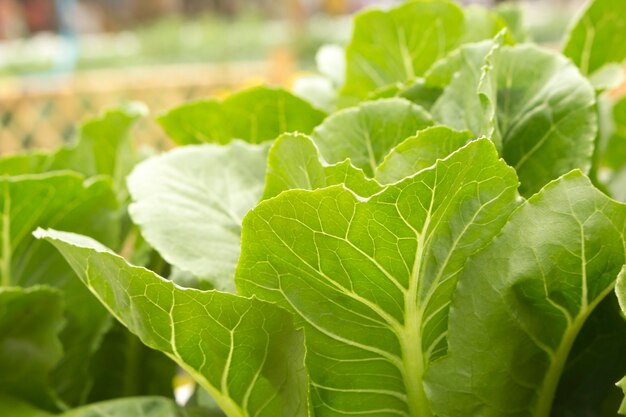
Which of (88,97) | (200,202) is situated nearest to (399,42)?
(200,202)

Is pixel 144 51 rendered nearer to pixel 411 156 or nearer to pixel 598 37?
pixel 598 37

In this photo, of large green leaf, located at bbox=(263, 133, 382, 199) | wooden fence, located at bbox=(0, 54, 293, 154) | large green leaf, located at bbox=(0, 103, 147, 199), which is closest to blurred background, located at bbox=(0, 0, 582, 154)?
wooden fence, located at bbox=(0, 54, 293, 154)

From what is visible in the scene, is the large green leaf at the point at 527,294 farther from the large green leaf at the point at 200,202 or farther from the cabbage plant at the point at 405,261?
the large green leaf at the point at 200,202

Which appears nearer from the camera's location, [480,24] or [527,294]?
[527,294]

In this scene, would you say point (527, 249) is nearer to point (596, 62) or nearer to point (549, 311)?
point (549, 311)

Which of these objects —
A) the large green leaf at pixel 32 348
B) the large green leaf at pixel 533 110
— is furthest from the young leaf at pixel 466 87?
the large green leaf at pixel 32 348

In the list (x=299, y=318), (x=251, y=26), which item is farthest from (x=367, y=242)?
(x=251, y=26)
